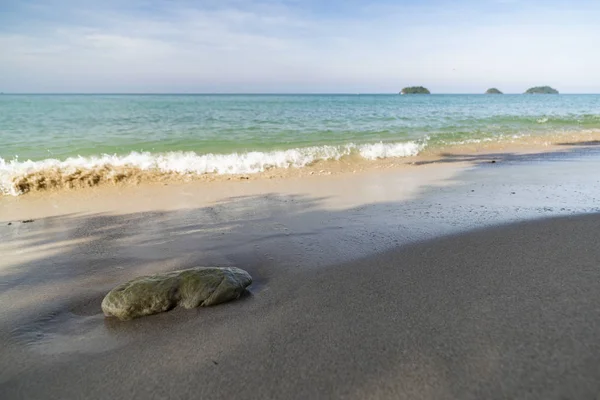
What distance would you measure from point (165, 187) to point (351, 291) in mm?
5406

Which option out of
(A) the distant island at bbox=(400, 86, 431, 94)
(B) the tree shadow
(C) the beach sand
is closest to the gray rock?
(C) the beach sand

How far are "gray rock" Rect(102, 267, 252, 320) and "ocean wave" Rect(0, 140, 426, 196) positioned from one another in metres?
5.50

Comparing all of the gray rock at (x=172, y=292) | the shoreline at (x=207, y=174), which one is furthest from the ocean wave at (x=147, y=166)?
the gray rock at (x=172, y=292)

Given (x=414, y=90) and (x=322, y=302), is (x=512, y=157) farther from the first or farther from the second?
(x=414, y=90)

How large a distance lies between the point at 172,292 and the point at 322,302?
112 cm

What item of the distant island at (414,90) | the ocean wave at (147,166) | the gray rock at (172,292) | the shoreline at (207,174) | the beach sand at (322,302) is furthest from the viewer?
the distant island at (414,90)

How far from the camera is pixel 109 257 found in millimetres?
4074

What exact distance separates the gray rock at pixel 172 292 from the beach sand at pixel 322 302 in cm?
10

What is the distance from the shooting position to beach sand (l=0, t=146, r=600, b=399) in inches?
83.5

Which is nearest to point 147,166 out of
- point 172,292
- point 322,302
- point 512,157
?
point 172,292

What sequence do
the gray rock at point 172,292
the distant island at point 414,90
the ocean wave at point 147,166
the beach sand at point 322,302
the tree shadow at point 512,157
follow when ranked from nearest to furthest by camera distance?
the beach sand at point 322,302 → the gray rock at point 172,292 → the ocean wave at point 147,166 → the tree shadow at point 512,157 → the distant island at point 414,90

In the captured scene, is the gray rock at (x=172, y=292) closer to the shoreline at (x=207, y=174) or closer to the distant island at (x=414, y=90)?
the shoreline at (x=207, y=174)

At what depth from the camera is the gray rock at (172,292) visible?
2.90 m

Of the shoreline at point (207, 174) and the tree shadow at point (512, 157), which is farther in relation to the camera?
the tree shadow at point (512, 157)
